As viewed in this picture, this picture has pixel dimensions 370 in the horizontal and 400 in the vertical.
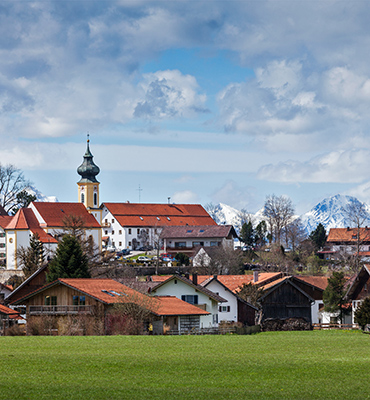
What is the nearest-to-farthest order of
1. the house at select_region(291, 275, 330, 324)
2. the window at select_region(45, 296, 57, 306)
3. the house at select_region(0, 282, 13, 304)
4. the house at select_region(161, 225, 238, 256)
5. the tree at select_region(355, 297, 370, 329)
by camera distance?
the tree at select_region(355, 297, 370, 329)
the window at select_region(45, 296, 57, 306)
the house at select_region(0, 282, 13, 304)
the house at select_region(291, 275, 330, 324)
the house at select_region(161, 225, 238, 256)

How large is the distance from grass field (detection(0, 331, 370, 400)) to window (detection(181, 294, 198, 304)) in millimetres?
26803

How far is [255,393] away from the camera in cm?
2230

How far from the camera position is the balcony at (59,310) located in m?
51.0

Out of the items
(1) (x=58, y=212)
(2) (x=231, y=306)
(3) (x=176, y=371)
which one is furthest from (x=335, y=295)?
(1) (x=58, y=212)

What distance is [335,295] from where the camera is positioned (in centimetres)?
6881

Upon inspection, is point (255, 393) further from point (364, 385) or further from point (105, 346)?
point (105, 346)

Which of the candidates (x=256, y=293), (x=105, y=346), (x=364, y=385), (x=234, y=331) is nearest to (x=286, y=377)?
(x=364, y=385)

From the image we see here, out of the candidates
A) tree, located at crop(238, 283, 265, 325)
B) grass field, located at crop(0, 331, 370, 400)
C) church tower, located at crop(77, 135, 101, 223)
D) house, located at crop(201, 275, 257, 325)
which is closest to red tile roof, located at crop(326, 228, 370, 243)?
church tower, located at crop(77, 135, 101, 223)

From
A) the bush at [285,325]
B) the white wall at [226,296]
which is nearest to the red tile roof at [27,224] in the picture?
the white wall at [226,296]

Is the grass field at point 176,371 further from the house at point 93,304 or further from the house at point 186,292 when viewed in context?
the house at point 186,292

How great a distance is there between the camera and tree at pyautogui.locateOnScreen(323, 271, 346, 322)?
6888cm

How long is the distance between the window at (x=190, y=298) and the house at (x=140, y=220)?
63994 millimetres

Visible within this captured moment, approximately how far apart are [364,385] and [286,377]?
8.79 feet

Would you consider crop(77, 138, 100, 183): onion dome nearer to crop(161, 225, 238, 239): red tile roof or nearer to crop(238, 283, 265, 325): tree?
crop(161, 225, 238, 239): red tile roof
